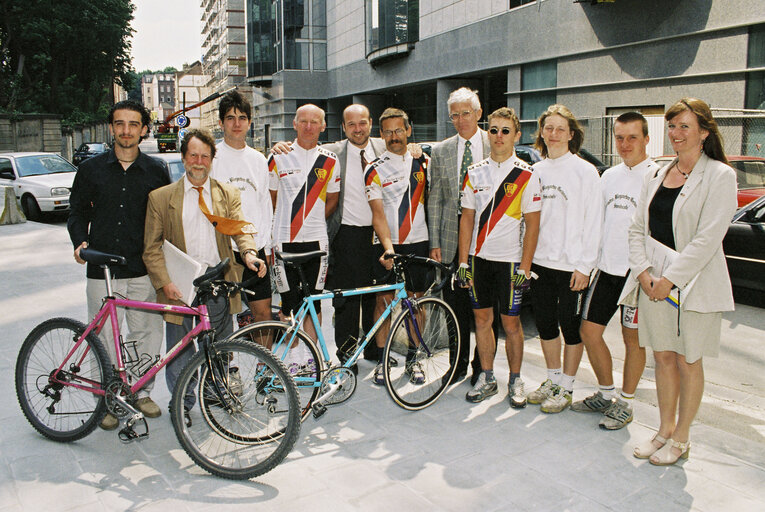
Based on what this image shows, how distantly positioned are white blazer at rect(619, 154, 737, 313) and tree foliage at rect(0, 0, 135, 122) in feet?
142

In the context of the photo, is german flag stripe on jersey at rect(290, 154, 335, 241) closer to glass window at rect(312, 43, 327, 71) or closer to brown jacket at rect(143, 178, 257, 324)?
brown jacket at rect(143, 178, 257, 324)

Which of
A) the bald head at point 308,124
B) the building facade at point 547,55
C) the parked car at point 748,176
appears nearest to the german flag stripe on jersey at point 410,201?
the bald head at point 308,124

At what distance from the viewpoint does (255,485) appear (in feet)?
11.4

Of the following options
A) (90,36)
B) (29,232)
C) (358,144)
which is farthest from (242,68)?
(358,144)

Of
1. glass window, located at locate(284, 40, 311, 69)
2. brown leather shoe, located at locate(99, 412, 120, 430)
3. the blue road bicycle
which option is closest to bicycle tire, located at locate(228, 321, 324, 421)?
the blue road bicycle

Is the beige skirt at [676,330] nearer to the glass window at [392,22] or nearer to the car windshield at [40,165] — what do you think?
the car windshield at [40,165]

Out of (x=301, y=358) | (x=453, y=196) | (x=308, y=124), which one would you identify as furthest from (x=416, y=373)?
(x=308, y=124)

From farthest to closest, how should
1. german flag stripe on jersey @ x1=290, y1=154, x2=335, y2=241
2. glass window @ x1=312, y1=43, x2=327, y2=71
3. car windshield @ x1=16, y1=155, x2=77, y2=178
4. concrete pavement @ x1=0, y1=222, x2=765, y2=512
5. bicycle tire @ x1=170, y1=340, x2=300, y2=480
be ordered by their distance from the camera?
1. glass window @ x1=312, y1=43, x2=327, y2=71
2. car windshield @ x1=16, y1=155, x2=77, y2=178
3. german flag stripe on jersey @ x1=290, y1=154, x2=335, y2=241
4. bicycle tire @ x1=170, y1=340, x2=300, y2=480
5. concrete pavement @ x1=0, y1=222, x2=765, y2=512

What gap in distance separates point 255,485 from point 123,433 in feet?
3.02

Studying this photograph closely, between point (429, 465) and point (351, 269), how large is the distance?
1908mm

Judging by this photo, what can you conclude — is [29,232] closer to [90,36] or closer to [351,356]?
[351,356]

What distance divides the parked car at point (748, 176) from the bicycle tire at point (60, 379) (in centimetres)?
818

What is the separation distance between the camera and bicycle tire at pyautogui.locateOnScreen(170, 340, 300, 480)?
3461 millimetres

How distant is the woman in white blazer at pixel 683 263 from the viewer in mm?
3508
